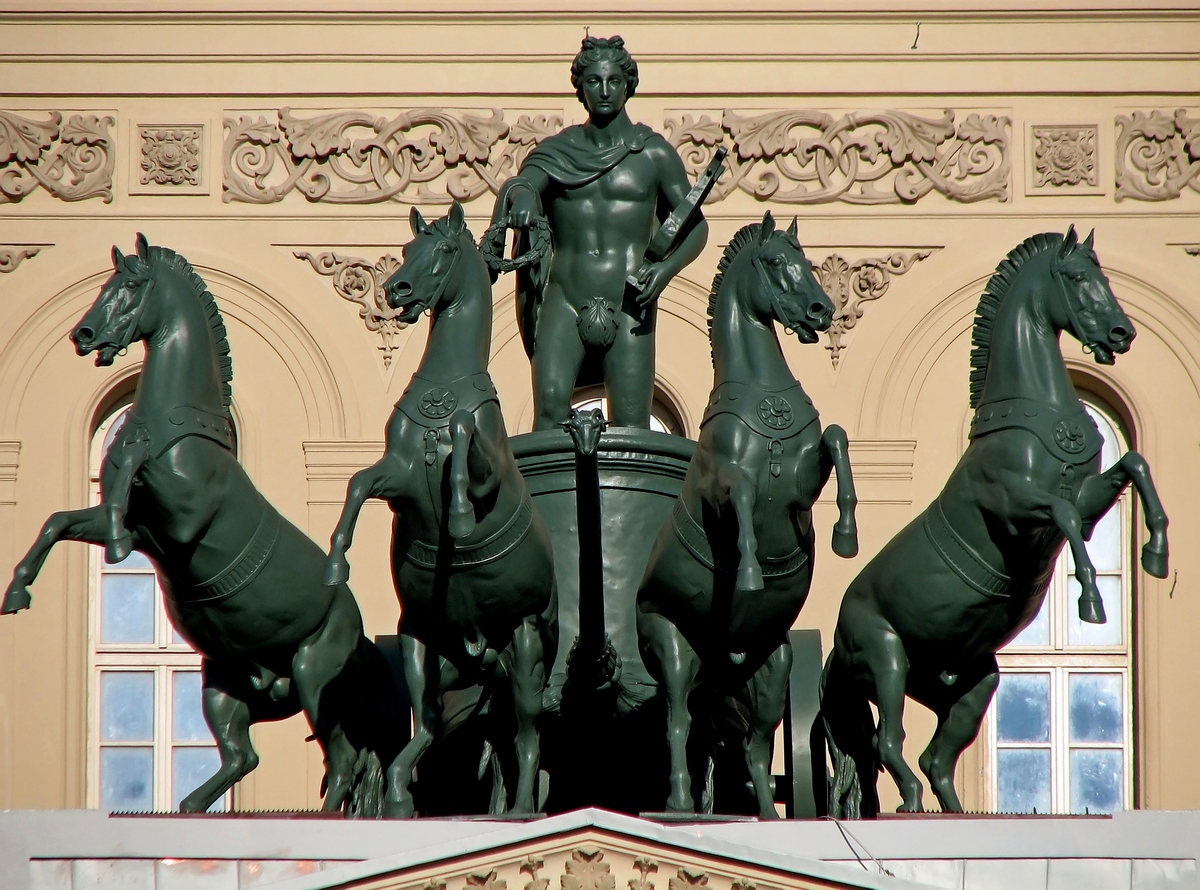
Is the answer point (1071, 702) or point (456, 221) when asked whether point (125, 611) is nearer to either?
point (1071, 702)

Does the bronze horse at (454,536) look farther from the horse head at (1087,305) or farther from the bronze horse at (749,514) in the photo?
the horse head at (1087,305)

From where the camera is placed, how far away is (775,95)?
55.6 ft

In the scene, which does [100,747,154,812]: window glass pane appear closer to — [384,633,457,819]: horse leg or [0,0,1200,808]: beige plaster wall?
[0,0,1200,808]: beige plaster wall

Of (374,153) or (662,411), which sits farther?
(374,153)

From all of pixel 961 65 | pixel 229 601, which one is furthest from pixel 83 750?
pixel 961 65

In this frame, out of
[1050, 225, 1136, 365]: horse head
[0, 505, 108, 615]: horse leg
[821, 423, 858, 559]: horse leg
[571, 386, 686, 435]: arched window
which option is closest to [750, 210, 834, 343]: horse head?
[821, 423, 858, 559]: horse leg

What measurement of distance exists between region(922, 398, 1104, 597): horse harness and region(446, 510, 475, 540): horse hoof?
1976mm

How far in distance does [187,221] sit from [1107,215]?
545 centimetres

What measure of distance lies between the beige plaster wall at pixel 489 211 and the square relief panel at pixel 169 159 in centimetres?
3

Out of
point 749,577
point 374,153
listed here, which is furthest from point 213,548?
point 374,153

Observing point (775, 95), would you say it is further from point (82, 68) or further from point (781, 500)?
point (781, 500)

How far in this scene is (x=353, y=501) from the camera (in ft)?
33.3

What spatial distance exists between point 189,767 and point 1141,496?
7.52 metres

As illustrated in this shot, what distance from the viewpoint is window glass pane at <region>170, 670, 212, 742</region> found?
16.3 m
